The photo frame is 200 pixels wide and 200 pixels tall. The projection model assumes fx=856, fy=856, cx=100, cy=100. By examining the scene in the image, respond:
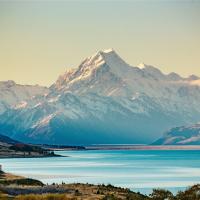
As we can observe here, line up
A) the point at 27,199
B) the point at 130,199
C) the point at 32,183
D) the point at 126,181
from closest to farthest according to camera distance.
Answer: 1. the point at 27,199
2. the point at 130,199
3. the point at 32,183
4. the point at 126,181

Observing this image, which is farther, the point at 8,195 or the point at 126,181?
the point at 126,181

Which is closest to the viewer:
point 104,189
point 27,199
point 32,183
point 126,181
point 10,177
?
point 27,199

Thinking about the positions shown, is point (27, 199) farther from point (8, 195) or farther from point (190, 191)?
point (190, 191)

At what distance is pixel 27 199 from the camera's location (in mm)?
105188

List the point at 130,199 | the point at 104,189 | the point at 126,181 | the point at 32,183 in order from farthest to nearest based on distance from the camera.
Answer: the point at 126,181 < the point at 32,183 < the point at 104,189 < the point at 130,199

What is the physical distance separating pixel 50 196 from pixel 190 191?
18.2 metres

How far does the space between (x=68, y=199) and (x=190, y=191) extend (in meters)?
16.2

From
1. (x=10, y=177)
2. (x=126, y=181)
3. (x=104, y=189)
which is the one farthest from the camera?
(x=126, y=181)

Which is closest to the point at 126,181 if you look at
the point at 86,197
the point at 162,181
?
the point at 162,181

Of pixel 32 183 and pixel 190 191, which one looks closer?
pixel 190 191

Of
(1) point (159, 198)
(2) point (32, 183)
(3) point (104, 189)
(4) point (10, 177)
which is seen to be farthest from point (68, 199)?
(4) point (10, 177)

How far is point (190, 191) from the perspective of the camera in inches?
4353

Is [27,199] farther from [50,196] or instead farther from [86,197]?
[86,197]

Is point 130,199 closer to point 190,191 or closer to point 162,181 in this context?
point 190,191
